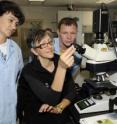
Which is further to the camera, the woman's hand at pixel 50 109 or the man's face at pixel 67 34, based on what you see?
the man's face at pixel 67 34

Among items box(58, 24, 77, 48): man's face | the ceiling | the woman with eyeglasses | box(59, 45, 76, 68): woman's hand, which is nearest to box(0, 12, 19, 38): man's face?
the woman with eyeglasses

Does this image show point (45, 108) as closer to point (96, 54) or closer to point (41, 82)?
point (41, 82)

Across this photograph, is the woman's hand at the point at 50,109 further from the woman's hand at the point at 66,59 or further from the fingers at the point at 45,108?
the woman's hand at the point at 66,59

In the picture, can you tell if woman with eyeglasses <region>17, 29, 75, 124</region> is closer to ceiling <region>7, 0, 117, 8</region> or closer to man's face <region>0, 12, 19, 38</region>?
man's face <region>0, 12, 19, 38</region>

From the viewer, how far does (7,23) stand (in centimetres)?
138

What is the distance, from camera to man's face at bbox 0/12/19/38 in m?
1.37

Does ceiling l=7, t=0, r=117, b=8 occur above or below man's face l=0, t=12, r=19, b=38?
above

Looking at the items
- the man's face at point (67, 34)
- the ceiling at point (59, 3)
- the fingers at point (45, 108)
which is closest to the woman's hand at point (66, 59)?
the fingers at point (45, 108)

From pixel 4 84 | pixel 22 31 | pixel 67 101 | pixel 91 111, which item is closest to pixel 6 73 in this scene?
pixel 4 84

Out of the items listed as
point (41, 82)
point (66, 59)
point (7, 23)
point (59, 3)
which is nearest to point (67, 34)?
point (7, 23)

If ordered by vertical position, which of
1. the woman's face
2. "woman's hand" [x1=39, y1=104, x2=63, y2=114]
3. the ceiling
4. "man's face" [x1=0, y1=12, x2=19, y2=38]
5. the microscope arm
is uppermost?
the ceiling

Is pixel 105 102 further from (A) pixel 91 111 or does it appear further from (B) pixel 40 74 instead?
(B) pixel 40 74

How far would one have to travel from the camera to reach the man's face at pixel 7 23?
54.1 inches

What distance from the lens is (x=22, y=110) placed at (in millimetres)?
1418
